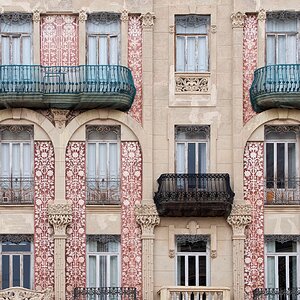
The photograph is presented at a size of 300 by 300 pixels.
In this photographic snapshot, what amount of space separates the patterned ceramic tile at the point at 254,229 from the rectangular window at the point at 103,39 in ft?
18.0

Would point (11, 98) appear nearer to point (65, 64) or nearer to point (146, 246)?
point (65, 64)

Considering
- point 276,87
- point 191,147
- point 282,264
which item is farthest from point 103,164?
point 282,264

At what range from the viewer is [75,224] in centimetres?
3794

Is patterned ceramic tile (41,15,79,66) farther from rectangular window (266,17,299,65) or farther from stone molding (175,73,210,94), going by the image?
rectangular window (266,17,299,65)

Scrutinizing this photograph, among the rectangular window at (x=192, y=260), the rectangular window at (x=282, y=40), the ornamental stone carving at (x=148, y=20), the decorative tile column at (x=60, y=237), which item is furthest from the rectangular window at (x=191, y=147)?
the decorative tile column at (x=60, y=237)

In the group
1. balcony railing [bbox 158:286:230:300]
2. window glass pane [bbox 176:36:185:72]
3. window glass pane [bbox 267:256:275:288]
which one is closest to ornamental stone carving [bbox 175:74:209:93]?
window glass pane [bbox 176:36:185:72]

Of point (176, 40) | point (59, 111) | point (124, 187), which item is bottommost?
point (124, 187)

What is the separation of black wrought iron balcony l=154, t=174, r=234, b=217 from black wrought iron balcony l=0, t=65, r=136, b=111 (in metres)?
2.99

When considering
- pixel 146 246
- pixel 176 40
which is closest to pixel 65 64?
pixel 176 40

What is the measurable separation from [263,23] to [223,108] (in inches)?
121

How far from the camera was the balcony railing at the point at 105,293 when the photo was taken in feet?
123

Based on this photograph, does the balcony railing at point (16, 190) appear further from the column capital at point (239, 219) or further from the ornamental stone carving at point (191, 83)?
the column capital at point (239, 219)

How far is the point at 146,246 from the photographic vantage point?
124 feet

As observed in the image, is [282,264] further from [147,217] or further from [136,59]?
[136,59]
